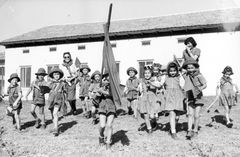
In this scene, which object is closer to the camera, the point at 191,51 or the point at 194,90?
the point at 194,90

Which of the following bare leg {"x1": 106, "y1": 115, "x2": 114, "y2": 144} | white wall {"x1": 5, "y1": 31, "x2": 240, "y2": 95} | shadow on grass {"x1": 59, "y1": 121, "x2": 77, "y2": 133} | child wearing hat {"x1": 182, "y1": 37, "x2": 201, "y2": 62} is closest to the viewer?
bare leg {"x1": 106, "y1": 115, "x2": 114, "y2": 144}

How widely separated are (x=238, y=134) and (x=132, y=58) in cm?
1160

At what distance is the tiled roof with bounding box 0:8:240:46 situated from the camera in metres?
16.4

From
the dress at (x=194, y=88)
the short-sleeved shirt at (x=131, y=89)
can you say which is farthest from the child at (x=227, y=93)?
the short-sleeved shirt at (x=131, y=89)

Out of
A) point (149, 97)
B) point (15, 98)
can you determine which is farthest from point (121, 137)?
point (15, 98)

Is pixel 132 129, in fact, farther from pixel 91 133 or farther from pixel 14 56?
pixel 14 56

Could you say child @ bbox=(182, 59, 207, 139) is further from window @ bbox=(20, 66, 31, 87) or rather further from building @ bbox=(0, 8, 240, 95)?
window @ bbox=(20, 66, 31, 87)

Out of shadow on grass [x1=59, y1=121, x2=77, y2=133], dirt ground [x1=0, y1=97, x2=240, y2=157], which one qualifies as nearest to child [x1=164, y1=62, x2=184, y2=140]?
dirt ground [x1=0, y1=97, x2=240, y2=157]

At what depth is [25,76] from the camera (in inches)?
809

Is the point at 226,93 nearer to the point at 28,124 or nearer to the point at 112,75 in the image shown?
the point at 112,75

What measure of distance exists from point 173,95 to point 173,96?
0.08 ft

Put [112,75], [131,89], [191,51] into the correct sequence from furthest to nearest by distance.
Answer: [131,89], [191,51], [112,75]

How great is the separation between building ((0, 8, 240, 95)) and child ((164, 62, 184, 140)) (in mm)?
10417

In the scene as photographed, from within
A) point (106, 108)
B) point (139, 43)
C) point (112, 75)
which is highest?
point (139, 43)
